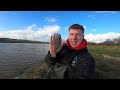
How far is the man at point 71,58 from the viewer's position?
2.70 meters

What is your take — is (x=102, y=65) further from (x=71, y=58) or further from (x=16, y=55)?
(x=16, y=55)

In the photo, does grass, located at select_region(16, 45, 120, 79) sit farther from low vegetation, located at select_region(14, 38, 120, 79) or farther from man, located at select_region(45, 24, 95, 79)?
man, located at select_region(45, 24, 95, 79)

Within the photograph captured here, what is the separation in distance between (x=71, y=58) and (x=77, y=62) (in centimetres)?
9

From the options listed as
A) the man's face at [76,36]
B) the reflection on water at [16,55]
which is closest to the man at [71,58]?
the man's face at [76,36]

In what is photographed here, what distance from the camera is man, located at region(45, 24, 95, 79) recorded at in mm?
2695

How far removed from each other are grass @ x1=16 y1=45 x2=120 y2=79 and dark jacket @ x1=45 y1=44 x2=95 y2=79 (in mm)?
152

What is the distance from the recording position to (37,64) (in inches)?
134

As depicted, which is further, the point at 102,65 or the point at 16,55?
the point at 102,65

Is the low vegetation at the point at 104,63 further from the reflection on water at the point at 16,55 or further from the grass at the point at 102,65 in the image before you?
the reflection on water at the point at 16,55

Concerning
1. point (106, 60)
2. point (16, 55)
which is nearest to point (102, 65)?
point (106, 60)

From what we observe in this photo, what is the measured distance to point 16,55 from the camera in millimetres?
2984
